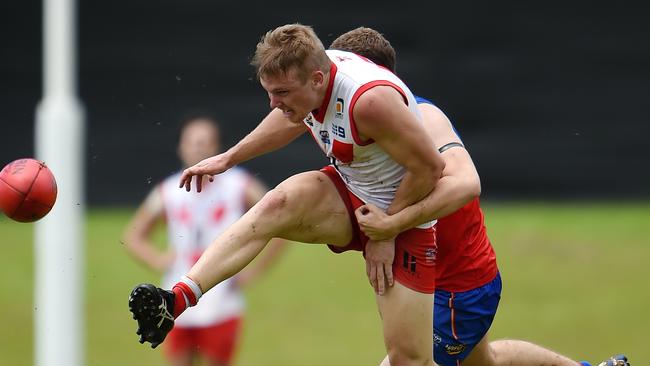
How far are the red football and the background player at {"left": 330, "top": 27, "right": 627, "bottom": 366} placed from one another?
4.92ft

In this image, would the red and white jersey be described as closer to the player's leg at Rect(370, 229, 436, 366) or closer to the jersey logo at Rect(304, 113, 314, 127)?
the jersey logo at Rect(304, 113, 314, 127)

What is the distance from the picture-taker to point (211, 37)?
13.3 m

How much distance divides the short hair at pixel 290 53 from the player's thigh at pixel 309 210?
53 centimetres

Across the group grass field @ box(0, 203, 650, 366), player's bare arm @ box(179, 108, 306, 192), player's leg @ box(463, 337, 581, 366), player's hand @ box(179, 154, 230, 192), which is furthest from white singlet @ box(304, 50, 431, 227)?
grass field @ box(0, 203, 650, 366)

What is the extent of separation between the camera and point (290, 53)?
5.54 meters

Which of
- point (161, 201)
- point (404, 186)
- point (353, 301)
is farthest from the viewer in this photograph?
point (353, 301)

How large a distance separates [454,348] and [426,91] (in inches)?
270

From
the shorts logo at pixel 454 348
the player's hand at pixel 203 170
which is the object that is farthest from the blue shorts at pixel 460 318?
the player's hand at pixel 203 170

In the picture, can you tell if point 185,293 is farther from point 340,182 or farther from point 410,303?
point 410,303

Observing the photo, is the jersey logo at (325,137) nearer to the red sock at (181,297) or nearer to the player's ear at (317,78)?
the player's ear at (317,78)

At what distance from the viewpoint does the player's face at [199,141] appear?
884cm

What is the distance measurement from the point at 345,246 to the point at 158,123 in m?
7.67

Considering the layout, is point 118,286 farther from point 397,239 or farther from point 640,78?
point 397,239

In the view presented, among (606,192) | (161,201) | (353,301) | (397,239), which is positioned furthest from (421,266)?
(606,192)
